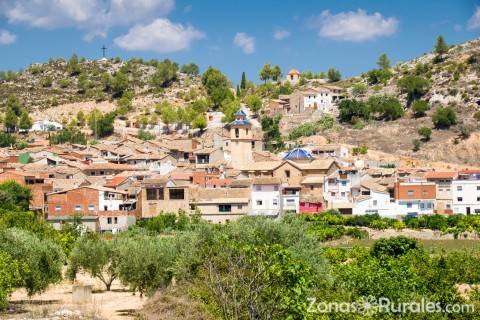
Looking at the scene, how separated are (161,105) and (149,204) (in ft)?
190

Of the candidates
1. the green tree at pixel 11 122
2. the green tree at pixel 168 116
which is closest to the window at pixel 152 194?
the green tree at pixel 168 116

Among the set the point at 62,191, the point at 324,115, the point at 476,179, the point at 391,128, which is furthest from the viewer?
the point at 324,115

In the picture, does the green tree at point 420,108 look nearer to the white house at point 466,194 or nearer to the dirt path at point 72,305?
the white house at point 466,194

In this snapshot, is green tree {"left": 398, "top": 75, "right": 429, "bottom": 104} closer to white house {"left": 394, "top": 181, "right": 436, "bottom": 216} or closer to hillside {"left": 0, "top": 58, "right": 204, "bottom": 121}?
hillside {"left": 0, "top": 58, "right": 204, "bottom": 121}

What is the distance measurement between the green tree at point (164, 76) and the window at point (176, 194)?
248 feet

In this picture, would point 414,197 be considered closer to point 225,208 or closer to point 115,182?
point 225,208

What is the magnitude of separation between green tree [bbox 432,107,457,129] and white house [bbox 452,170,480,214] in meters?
28.9

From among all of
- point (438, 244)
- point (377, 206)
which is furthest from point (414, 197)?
point (438, 244)

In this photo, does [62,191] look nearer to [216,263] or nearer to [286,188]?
[286,188]

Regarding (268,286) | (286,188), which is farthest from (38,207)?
(268,286)

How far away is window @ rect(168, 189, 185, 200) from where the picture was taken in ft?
196

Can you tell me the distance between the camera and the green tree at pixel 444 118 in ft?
301

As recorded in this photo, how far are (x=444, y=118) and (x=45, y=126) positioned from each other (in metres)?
55.2

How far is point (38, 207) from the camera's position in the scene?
202 feet
